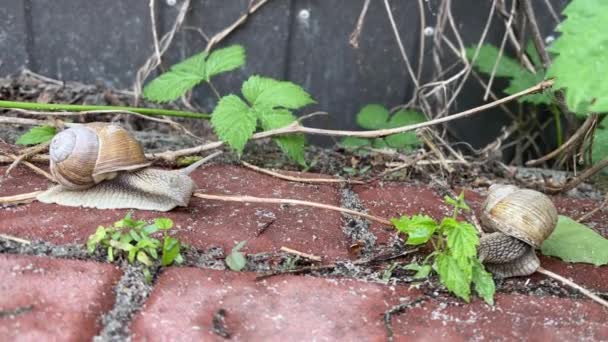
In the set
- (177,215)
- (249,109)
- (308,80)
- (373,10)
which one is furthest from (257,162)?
(373,10)

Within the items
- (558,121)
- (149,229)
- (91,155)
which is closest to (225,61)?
(91,155)

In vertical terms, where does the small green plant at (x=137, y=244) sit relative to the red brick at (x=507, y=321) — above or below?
above

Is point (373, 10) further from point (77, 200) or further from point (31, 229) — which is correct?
point (31, 229)

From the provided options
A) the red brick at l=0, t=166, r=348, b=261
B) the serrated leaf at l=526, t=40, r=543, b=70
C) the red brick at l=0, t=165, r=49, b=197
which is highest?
the serrated leaf at l=526, t=40, r=543, b=70

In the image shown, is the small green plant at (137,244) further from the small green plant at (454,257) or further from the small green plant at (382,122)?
the small green plant at (382,122)

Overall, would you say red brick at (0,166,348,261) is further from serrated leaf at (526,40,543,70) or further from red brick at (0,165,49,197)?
serrated leaf at (526,40,543,70)

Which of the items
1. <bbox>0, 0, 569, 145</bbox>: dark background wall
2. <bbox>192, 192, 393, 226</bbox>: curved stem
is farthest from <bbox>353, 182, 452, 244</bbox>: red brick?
<bbox>0, 0, 569, 145</bbox>: dark background wall

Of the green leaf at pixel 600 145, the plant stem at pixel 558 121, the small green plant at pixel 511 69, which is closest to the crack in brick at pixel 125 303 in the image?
the green leaf at pixel 600 145

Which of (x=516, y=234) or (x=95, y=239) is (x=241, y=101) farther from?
(x=516, y=234)
